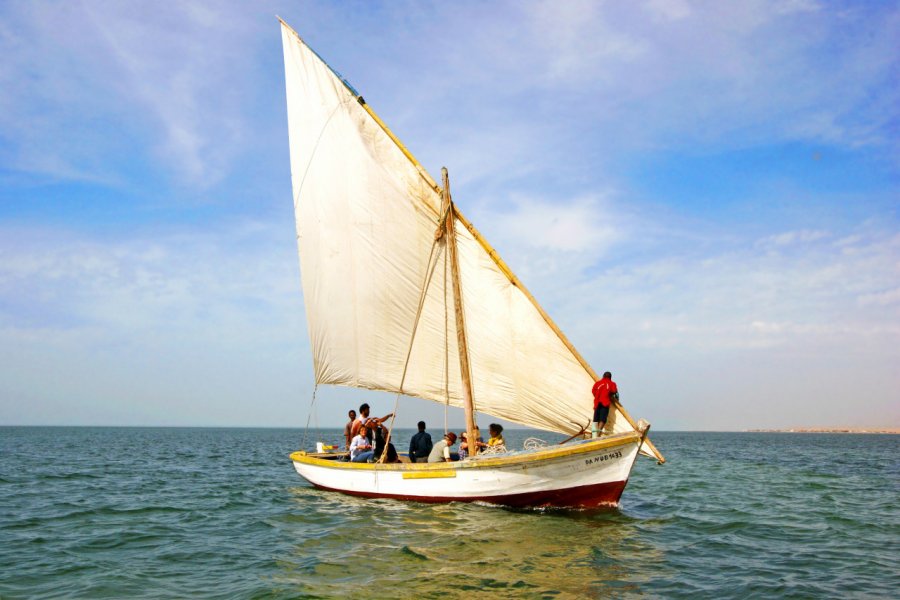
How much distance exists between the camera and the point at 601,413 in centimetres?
1642

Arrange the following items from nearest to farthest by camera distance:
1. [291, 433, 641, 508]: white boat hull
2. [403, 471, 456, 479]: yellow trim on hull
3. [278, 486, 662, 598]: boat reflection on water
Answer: [278, 486, 662, 598]: boat reflection on water, [291, 433, 641, 508]: white boat hull, [403, 471, 456, 479]: yellow trim on hull

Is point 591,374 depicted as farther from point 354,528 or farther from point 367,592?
point 367,592

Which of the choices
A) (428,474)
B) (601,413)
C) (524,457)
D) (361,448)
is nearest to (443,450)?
(428,474)

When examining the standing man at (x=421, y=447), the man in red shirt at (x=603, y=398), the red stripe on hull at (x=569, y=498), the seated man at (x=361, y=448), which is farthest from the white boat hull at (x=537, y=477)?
the seated man at (x=361, y=448)

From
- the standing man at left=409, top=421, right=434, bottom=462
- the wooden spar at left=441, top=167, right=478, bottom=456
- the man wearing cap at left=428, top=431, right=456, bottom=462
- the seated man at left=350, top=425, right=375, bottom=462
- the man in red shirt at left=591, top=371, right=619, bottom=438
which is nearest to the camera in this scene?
the man in red shirt at left=591, top=371, right=619, bottom=438

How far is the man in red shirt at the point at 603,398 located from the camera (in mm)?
16344

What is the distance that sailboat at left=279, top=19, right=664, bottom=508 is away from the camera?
16.6 m

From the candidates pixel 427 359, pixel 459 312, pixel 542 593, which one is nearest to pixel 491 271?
pixel 459 312

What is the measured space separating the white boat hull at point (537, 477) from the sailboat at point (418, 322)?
0.12 feet

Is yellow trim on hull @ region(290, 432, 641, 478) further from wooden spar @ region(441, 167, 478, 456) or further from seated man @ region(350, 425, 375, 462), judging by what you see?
seated man @ region(350, 425, 375, 462)

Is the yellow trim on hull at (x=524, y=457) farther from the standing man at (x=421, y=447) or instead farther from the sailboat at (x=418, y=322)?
the standing man at (x=421, y=447)

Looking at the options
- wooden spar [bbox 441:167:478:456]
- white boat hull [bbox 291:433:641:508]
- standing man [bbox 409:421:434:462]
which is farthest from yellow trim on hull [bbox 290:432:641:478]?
standing man [bbox 409:421:434:462]

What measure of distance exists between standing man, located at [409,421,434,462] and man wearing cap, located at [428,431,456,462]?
1139 millimetres

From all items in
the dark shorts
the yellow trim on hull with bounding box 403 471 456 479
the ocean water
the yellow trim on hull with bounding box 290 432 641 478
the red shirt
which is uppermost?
the red shirt
